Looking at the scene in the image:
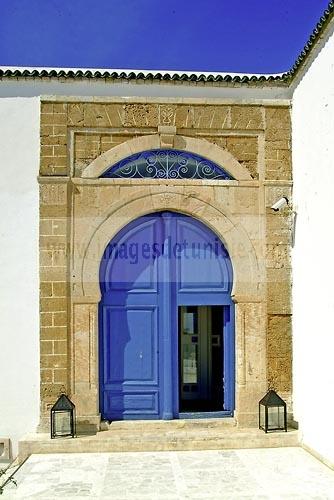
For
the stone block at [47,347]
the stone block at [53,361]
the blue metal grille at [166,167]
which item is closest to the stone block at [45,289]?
the stone block at [47,347]

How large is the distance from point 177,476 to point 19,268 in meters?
2.97

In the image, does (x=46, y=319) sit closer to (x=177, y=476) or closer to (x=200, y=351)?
(x=177, y=476)

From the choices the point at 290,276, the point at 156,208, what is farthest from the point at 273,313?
the point at 156,208

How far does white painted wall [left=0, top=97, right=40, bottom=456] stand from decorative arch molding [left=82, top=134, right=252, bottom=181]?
0.75 meters

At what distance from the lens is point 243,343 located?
6.71 meters

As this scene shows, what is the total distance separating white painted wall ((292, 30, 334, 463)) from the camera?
5574 millimetres

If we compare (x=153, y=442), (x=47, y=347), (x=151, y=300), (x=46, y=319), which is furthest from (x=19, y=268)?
(x=153, y=442)

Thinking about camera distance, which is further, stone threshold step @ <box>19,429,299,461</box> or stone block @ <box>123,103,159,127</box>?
stone block @ <box>123,103,159,127</box>

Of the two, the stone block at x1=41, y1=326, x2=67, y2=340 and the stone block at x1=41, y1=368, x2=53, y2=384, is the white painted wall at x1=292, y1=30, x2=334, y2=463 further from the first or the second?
the stone block at x1=41, y1=368, x2=53, y2=384

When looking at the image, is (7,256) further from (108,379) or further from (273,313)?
Result: (273,313)

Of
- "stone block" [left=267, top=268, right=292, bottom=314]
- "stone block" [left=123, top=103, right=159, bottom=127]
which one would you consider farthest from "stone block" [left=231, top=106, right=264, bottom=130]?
"stone block" [left=267, top=268, right=292, bottom=314]

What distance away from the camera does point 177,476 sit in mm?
5445

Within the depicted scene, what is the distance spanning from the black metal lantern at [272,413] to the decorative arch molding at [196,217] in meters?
1.22

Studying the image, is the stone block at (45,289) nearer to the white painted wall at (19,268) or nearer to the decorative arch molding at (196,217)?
the white painted wall at (19,268)
